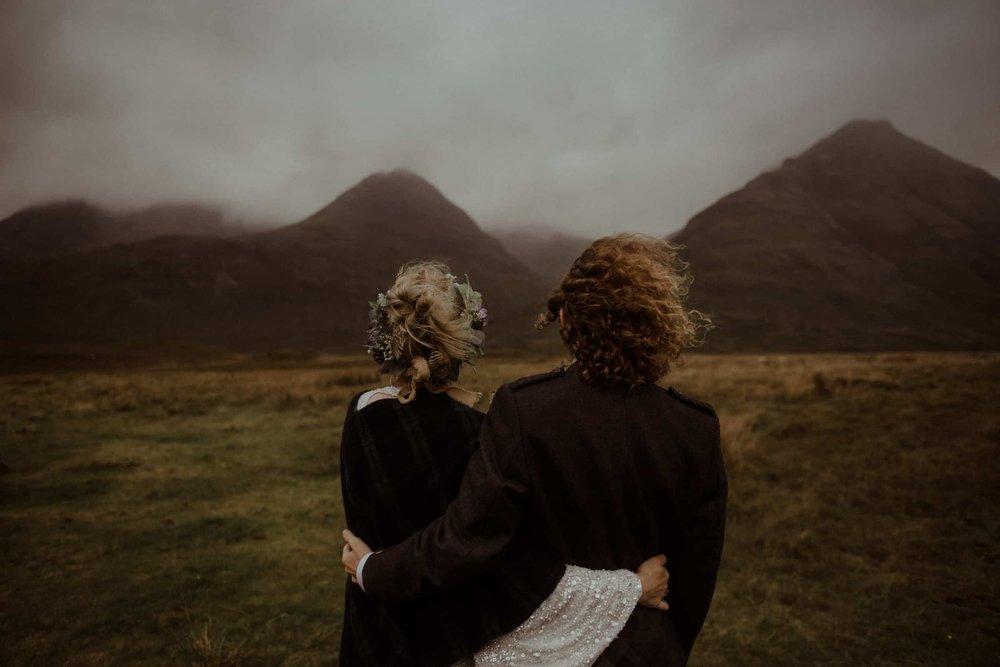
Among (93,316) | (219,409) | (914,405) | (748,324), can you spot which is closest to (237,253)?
(93,316)

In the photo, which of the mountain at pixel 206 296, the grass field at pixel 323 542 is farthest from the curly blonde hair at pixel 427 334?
the mountain at pixel 206 296

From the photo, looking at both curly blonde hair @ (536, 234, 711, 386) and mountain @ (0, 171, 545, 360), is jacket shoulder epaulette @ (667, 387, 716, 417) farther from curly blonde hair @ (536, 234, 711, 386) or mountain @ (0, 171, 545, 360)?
mountain @ (0, 171, 545, 360)

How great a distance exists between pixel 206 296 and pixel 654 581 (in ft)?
531

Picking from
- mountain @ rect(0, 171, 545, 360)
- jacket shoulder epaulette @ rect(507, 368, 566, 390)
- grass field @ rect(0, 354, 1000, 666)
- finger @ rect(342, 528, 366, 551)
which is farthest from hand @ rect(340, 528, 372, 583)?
mountain @ rect(0, 171, 545, 360)

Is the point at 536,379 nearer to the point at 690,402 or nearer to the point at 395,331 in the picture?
the point at 690,402

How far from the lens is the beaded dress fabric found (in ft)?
5.84

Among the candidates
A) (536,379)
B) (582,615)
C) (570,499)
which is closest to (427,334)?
(536,379)

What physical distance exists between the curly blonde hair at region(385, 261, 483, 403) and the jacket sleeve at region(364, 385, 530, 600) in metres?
0.41

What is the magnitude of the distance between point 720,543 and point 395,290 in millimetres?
1535

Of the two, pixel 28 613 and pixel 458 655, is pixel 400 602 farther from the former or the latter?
pixel 28 613

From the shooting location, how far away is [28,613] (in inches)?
198

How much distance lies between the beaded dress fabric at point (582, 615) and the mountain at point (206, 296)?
4043 inches

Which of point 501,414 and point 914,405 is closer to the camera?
point 501,414

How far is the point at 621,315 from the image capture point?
5.62 ft
